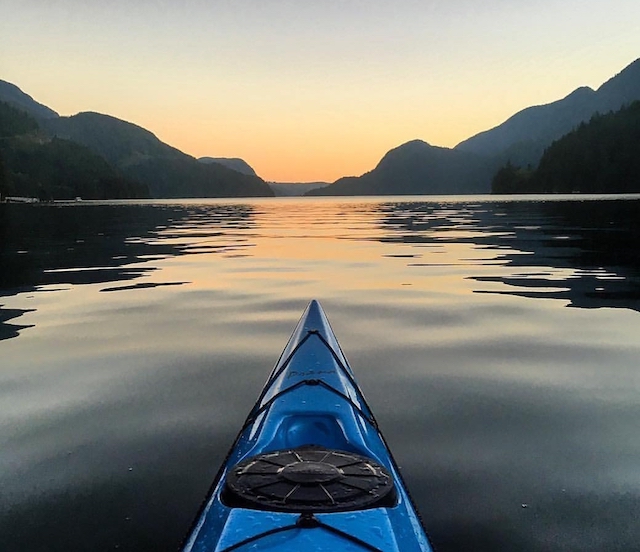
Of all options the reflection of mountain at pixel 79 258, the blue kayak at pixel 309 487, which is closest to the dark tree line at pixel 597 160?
the reflection of mountain at pixel 79 258

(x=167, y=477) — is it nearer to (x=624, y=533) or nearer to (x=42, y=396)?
(x=42, y=396)

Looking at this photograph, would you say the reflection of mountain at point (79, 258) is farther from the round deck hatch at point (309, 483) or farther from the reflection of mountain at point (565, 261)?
the reflection of mountain at point (565, 261)

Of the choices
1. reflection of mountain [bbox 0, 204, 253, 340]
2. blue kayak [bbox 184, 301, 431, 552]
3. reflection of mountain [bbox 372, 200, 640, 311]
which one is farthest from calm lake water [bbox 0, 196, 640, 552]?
blue kayak [bbox 184, 301, 431, 552]

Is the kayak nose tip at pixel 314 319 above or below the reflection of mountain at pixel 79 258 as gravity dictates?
above

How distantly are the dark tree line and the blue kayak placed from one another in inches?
6771

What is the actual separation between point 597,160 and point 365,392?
18217 cm

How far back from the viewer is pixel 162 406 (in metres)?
7.26

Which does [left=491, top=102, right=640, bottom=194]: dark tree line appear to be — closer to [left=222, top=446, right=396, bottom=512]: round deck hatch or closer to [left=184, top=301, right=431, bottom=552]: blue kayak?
[left=184, top=301, right=431, bottom=552]: blue kayak

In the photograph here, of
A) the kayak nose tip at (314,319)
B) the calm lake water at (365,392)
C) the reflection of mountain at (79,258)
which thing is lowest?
the reflection of mountain at (79,258)

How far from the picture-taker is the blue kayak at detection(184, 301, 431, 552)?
10.8 ft

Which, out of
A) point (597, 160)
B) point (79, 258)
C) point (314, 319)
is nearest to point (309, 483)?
point (314, 319)

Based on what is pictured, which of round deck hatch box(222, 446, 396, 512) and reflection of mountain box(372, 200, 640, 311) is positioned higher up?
round deck hatch box(222, 446, 396, 512)

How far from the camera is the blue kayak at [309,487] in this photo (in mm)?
3293

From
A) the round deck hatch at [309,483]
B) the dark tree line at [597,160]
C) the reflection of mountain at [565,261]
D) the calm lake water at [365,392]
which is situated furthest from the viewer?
the dark tree line at [597,160]
